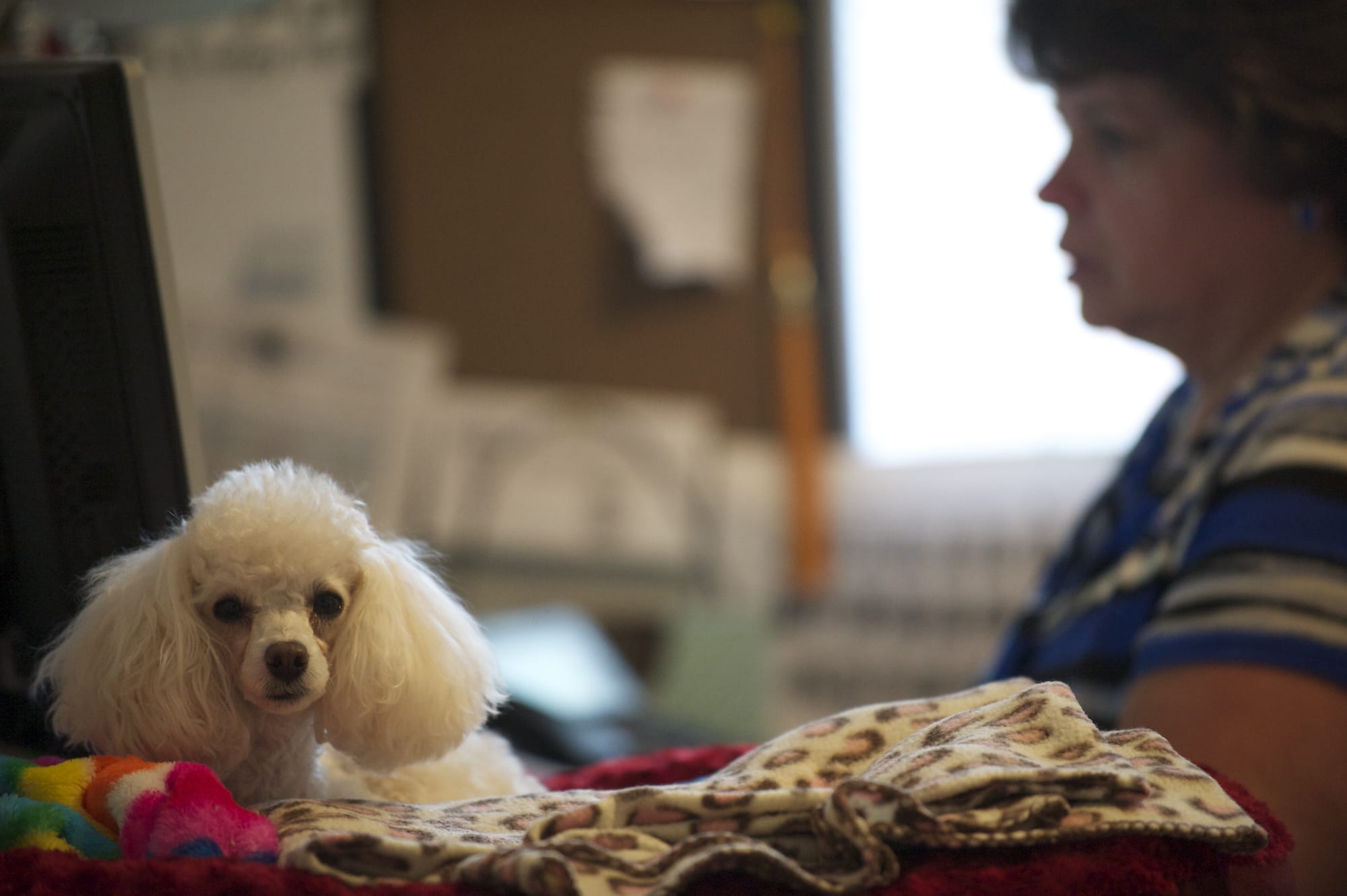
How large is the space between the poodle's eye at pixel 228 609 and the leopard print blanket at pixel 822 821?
0.31ft

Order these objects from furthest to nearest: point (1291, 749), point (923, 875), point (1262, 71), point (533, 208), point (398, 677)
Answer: point (533, 208)
point (1262, 71)
point (1291, 749)
point (398, 677)
point (923, 875)

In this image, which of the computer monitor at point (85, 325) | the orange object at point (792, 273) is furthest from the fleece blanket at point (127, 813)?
the orange object at point (792, 273)

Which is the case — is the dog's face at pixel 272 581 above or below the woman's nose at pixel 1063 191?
below

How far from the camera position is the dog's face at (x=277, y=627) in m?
0.54

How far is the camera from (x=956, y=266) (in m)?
2.68

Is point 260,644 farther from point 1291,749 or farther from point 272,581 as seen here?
point 1291,749

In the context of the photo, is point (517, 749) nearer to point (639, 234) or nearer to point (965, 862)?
point (965, 862)

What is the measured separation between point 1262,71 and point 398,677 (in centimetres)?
84

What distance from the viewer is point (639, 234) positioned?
261cm

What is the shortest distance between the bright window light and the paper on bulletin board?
0.27m

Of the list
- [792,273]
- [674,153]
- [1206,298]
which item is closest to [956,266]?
[792,273]

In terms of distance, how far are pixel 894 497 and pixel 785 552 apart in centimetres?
26

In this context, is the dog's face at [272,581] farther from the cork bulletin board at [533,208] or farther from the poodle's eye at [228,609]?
the cork bulletin board at [533,208]

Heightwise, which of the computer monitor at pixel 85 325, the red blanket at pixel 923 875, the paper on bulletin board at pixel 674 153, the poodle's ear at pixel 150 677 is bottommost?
the red blanket at pixel 923 875
